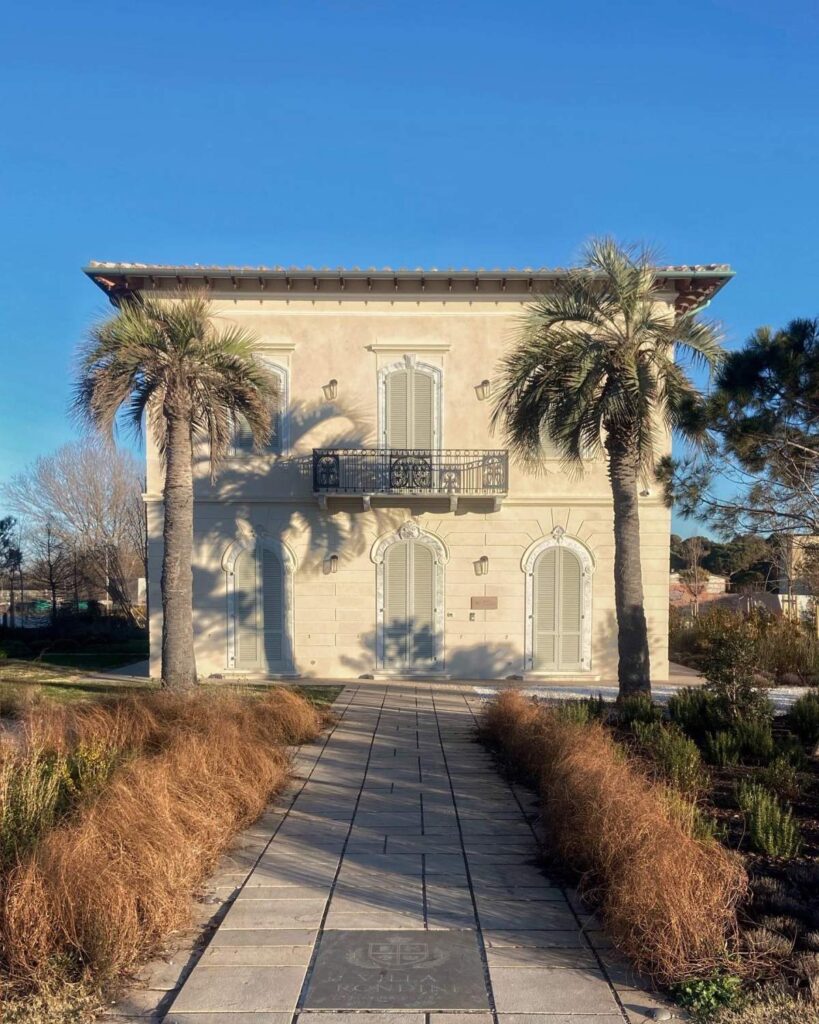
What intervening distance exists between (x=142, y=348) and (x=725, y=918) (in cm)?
1066

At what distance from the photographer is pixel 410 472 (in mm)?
17000

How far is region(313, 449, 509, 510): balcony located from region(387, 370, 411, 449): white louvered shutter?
384 mm

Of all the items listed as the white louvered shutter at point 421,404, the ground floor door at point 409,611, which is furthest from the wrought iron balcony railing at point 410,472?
the ground floor door at point 409,611

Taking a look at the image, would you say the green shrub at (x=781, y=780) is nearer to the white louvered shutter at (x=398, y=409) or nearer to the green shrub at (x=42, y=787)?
the green shrub at (x=42, y=787)

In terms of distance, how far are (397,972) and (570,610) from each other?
45.4 feet

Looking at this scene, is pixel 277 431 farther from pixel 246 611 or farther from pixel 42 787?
pixel 42 787

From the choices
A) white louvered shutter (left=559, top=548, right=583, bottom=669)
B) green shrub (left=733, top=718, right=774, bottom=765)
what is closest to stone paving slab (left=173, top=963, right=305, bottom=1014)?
green shrub (left=733, top=718, right=774, bottom=765)

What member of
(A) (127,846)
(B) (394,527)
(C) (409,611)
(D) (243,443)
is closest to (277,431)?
(D) (243,443)

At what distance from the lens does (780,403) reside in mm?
7816

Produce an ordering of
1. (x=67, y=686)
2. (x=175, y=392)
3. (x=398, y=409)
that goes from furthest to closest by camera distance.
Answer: (x=398, y=409), (x=67, y=686), (x=175, y=392)

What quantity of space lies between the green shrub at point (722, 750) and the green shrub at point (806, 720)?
3.86 ft

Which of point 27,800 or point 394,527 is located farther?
point 394,527

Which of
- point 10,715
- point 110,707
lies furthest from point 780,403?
point 10,715

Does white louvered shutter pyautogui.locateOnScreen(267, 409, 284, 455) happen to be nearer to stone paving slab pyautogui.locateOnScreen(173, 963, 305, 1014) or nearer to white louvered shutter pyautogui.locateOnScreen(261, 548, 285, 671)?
white louvered shutter pyautogui.locateOnScreen(261, 548, 285, 671)
